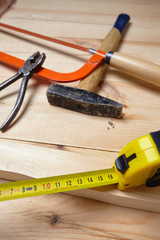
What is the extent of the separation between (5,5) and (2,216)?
4.45 feet

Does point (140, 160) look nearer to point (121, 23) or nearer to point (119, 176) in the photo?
point (119, 176)

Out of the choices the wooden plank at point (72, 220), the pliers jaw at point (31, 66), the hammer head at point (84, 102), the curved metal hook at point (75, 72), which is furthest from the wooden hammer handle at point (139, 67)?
the wooden plank at point (72, 220)

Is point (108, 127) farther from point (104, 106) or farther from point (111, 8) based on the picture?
point (111, 8)

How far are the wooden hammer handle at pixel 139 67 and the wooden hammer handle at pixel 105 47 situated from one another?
77 millimetres

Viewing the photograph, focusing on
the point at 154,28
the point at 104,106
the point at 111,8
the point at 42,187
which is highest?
the point at 111,8

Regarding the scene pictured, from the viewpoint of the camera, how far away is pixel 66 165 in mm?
663

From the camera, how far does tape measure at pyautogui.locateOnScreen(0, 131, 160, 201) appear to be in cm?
48

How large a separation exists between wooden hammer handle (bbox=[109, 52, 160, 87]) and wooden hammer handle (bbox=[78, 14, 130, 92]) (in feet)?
0.25

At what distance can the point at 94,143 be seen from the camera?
0.72m

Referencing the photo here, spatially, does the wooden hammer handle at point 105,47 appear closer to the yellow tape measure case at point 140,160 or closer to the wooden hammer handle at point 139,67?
the wooden hammer handle at point 139,67

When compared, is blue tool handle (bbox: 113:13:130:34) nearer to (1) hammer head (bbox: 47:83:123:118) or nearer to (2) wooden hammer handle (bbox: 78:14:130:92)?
(2) wooden hammer handle (bbox: 78:14:130:92)

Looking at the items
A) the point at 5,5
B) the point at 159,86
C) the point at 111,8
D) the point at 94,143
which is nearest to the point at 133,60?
the point at 159,86

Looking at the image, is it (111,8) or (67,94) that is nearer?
(67,94)

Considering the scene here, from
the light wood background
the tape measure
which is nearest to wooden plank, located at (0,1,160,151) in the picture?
the light wood background
